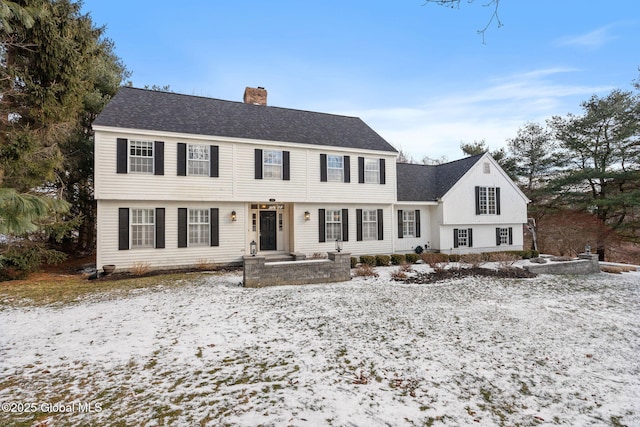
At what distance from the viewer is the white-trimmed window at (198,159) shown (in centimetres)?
1211

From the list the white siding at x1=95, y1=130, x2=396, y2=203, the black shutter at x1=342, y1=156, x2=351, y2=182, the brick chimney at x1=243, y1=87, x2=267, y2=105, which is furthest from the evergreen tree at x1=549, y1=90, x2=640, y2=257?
the brick chimney at x1=243, y1=87, x2=267, y2=105

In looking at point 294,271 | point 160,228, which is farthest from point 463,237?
point 160,228

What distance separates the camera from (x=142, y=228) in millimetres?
11508

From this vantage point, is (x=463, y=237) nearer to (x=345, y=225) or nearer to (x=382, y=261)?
(x=382, y=261)

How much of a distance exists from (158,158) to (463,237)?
16.4 m

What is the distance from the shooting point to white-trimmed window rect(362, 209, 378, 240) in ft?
49.4

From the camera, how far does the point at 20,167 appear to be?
891 centimetres

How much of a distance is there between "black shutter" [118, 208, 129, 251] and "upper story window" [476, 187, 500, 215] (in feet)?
59.1

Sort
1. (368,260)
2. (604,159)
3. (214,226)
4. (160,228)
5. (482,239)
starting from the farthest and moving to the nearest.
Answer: (604,159) < (482,239) < (368,260) < (214,226) < (160,228)

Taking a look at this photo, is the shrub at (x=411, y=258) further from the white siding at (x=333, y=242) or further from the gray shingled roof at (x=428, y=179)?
the gray shingled roof at (x=428, y=179)

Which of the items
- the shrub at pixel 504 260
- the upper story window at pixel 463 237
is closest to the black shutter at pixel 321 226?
the shrub at pixel 504 260

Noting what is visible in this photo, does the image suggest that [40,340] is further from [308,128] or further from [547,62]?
[547,62]

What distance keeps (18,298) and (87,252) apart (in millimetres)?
11415

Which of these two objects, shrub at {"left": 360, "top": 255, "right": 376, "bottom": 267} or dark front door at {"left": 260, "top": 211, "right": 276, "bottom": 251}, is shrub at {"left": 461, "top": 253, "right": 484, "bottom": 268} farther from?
dark front door at {"left": 260, "top": 211, "right": 276, "bottom": 251}
